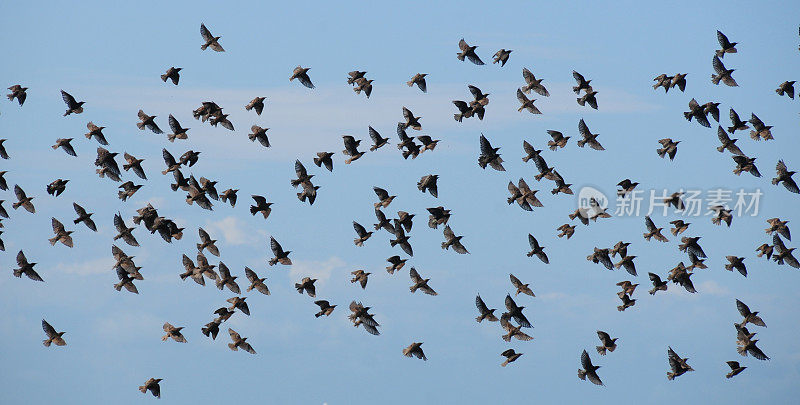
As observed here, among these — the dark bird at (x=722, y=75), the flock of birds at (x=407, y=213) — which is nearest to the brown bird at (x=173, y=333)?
the flock of birds at (x=407, y=213)

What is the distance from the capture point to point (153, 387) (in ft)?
226

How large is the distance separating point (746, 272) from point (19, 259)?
38738 mm

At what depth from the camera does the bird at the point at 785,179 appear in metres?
73.0

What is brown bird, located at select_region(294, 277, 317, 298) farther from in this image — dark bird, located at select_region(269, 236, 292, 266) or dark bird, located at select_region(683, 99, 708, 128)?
dark bird, located at select_region(683, 99, 708, 128)

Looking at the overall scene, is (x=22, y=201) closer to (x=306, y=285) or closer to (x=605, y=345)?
(x=306, y=285)

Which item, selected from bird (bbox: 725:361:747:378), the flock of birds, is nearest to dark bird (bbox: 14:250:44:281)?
the flock of birds

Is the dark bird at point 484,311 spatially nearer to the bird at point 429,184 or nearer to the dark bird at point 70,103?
the bird at point 429,184

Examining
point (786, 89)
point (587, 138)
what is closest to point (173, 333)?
point (587, 138)

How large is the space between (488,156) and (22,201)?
25058 mm

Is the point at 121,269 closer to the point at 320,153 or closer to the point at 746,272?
the point at 320,153

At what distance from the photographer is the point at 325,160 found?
69250 mm

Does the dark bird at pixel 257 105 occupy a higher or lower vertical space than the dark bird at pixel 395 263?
higher

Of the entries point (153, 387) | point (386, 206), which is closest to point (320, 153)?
point (386, 206)

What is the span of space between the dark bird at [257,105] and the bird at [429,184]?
31.2ft
